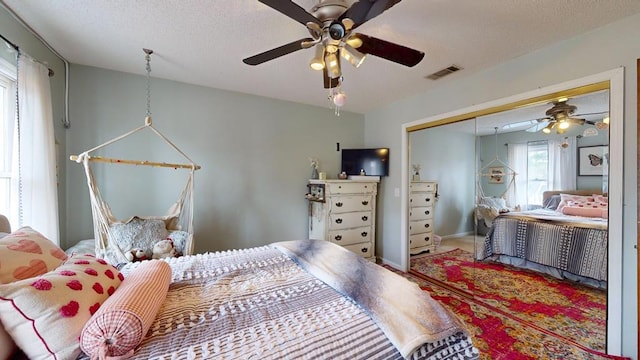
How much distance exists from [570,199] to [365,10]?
2.28m

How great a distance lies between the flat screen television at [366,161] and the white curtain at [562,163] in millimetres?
1756

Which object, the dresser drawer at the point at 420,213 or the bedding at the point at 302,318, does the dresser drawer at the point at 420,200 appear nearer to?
the dresser drawer at the point at 420,213

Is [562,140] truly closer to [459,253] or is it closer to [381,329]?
[459,253]

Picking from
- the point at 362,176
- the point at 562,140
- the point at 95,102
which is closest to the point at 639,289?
the point at 562,140

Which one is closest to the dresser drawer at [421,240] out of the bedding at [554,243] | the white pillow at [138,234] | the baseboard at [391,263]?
the baseboard at [391,263]

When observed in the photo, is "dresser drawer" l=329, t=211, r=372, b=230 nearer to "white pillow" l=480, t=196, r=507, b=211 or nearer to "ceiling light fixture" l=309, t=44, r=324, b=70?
"white pillow" l=480, t=196, r=507, b=211

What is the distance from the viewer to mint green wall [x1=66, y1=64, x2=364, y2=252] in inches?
98.0

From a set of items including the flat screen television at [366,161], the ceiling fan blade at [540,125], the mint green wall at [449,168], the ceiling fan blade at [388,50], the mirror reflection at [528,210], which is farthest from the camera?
the flat screen television at [366,161]

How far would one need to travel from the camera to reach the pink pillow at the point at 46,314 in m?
0.73

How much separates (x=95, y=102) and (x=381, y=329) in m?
3.23

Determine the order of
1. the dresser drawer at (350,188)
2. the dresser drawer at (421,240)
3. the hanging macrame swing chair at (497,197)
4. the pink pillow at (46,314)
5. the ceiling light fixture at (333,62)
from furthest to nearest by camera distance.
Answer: the dresser drawer at (421,240)
the dresser drawer at (350,188)
the hanging macrame swing chair at (497,197)
the ceiling light fixture at (333,62)
the pink pillow at (46,314)

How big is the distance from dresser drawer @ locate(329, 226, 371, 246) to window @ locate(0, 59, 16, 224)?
2857 millimetres

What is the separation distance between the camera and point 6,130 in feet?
5.56

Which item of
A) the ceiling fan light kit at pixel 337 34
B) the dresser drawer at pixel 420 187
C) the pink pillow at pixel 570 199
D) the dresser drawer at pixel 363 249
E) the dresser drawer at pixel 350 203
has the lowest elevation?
the dresser drawer at pixel 363 249
